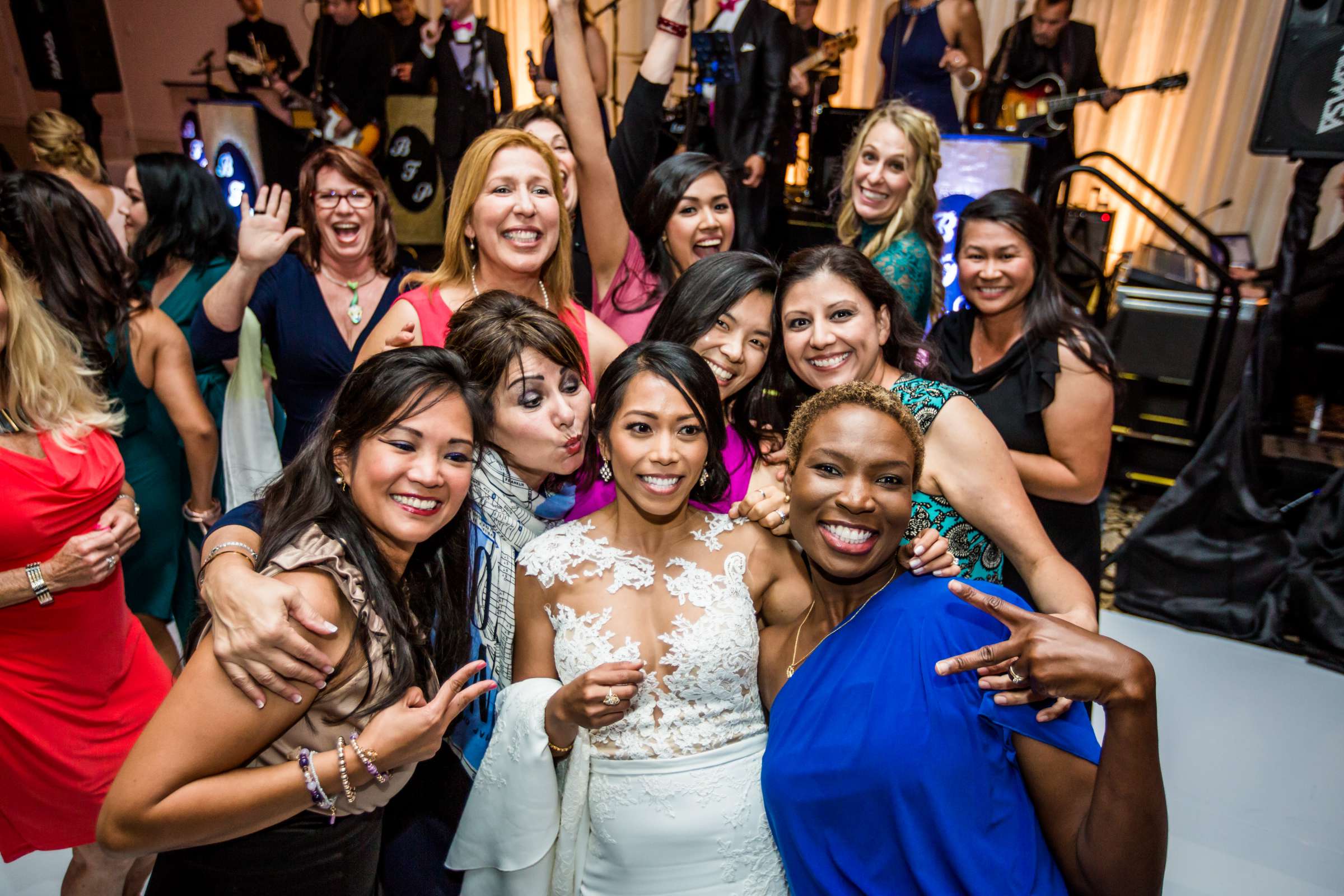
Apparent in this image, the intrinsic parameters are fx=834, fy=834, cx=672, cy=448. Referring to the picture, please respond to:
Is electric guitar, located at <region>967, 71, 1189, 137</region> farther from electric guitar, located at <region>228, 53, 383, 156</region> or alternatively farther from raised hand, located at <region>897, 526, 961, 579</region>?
raised hand, located at <region>897, 526, 961, 579</region>

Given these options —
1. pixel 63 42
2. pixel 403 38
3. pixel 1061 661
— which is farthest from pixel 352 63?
pixel 1061 661

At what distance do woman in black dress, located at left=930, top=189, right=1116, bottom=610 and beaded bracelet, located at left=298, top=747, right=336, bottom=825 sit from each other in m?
1.79

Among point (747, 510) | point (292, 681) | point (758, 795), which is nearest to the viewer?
point (292, 681)

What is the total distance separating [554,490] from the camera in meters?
1.86

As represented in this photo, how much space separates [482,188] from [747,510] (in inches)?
44.5

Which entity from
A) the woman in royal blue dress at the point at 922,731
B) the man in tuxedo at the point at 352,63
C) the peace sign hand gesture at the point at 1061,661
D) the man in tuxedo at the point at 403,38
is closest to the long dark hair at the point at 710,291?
the woman in royal blue dress at the point at 922,731

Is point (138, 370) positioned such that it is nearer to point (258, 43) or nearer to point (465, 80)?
point (465, 80)

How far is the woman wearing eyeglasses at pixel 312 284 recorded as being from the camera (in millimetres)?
2461

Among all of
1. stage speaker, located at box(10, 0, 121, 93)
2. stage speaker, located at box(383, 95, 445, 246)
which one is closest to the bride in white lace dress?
stage speaker, located at box(383, 95, 445, 246)

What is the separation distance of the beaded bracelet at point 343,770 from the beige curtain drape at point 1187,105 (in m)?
8.64

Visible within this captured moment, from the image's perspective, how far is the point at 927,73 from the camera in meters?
5.91

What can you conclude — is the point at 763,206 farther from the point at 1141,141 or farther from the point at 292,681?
the point at 1141,141

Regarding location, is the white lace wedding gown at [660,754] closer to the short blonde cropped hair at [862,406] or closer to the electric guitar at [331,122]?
the short blonde cropped hair at [862,406]

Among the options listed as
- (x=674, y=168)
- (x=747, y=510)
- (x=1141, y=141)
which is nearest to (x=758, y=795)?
(x=747, y=510)
